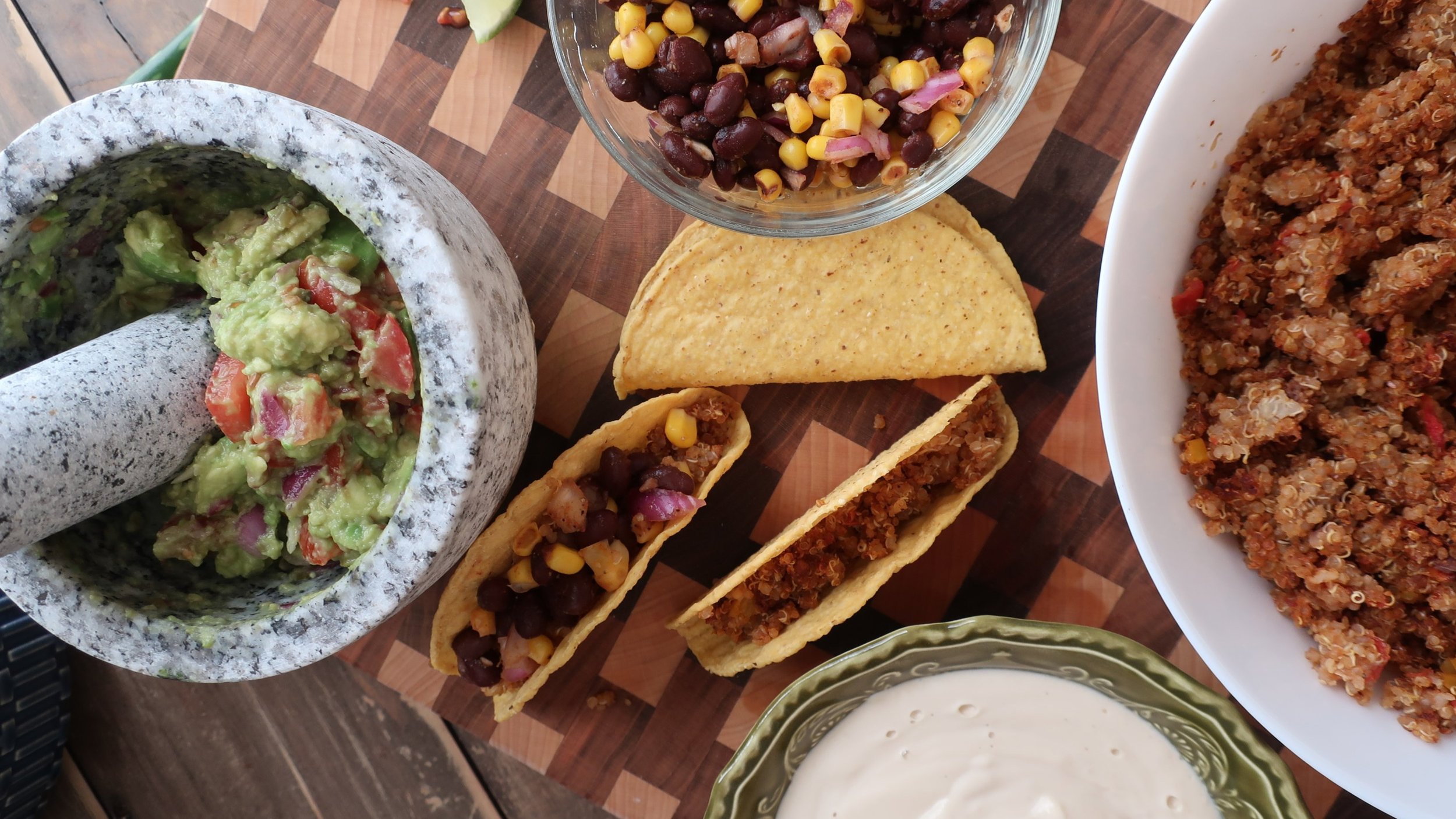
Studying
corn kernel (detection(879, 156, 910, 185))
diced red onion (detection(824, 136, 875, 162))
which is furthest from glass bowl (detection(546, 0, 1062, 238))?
diced red onion (detection(824, 136, 875, 162))

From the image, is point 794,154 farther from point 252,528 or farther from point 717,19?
point 252,528

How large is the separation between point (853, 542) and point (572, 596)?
0.60m

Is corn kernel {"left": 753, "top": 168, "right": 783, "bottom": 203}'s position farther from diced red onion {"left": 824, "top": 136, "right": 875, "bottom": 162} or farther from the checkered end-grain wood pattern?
the checkered end-grain wood pattern

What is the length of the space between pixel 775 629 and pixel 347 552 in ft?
2.81

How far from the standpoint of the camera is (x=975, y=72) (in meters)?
1.81

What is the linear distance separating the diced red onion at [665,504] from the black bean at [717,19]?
0.93m

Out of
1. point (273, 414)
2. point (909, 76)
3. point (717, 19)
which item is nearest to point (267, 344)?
point (273, 414)

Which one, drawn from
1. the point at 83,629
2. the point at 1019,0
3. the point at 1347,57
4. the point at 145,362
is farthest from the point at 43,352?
the point at 1347,57

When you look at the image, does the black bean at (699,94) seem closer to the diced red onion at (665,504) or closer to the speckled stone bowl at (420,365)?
the speckled stone bowl at (420,365)

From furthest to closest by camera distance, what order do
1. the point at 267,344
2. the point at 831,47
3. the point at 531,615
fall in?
1. the point at 531,615
2. the point at 831,47
3. the point at 267,344

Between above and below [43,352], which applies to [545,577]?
below

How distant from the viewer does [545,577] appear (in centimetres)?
198

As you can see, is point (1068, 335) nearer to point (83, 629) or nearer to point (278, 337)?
point (278, 337)

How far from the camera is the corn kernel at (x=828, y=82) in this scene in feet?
5.90
